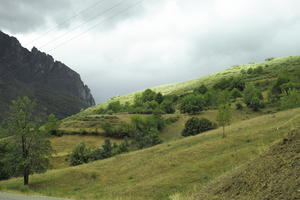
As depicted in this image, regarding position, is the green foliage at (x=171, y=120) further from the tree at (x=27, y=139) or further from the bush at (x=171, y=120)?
the tree at (x=27, y=139)

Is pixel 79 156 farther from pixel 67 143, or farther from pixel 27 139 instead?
pixel 67 143

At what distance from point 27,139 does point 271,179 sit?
31.8 metres

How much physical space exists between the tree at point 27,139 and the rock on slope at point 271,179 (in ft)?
87.5

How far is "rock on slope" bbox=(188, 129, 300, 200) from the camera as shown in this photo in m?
8.64

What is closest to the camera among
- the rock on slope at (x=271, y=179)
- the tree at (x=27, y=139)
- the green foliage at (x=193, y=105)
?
the rock on slope at (x=271, y=179)

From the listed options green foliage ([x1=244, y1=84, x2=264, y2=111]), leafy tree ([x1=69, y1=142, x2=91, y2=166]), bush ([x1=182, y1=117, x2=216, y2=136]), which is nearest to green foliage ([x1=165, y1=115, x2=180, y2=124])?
green foliage ([x1=244, y1=84, x2=264, y2=111])

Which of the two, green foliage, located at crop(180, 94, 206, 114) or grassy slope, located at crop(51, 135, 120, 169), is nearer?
grassy slope, located at crop(51, 135, 120, 169)

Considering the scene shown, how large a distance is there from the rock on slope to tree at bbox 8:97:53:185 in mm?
26657

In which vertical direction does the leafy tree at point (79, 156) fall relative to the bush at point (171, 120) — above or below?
below

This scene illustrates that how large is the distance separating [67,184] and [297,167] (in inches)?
1142

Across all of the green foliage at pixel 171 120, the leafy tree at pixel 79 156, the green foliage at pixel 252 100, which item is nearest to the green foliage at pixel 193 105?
the green foliage at pixel 171 120

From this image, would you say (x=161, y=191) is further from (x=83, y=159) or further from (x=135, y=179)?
(x=83, y=159)

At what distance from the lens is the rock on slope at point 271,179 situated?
864 cm

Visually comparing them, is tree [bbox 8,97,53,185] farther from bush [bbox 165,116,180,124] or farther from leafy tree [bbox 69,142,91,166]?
bush [bbox 165,116,180,124]
